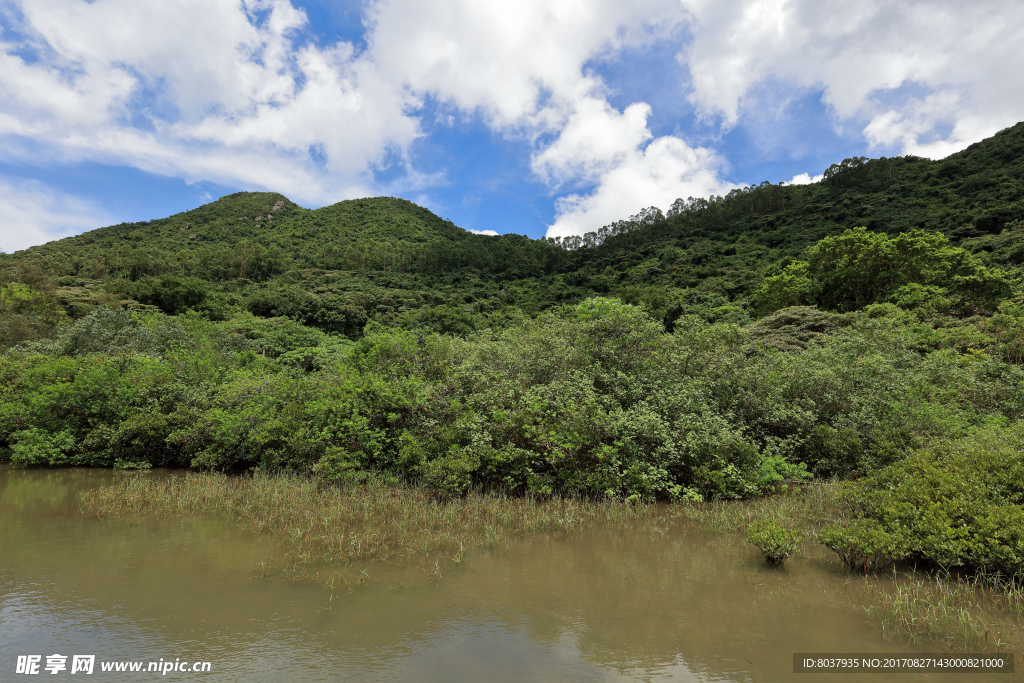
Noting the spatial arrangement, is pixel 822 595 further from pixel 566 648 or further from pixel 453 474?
pixel 453 474

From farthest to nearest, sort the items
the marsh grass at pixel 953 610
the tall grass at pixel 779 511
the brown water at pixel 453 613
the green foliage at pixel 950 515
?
the tall grass at pixel 779 511 → the green foliage at pixel 950 515 → the marsh grass at pixel 953 610 → the brown water at pixel 453 613

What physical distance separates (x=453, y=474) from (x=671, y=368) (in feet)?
24.7

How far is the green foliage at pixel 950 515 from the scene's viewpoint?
631 cm

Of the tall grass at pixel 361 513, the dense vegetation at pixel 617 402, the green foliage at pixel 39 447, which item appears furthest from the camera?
the green foliage at pixel 39 447

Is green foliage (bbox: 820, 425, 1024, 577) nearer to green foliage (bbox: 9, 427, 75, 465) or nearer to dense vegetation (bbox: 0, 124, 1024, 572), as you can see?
dense vegetation (bbox: 0, 124, 1024, 572)

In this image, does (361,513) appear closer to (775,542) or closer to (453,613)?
(453,613)

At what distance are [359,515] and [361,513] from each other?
3.5 inches

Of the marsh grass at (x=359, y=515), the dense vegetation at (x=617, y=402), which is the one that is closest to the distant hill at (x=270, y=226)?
the dense vegetation at (x=617, y=402)

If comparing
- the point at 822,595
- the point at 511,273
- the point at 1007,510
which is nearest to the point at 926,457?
the point at 1007,510

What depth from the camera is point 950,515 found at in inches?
269

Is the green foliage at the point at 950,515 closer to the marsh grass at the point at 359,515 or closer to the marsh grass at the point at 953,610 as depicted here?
the marsh grass at the point at 953,610

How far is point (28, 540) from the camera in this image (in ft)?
28.9

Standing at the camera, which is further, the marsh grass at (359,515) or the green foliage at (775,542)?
the marsh grass at (359,515)

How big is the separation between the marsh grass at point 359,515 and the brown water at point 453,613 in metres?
0.59
